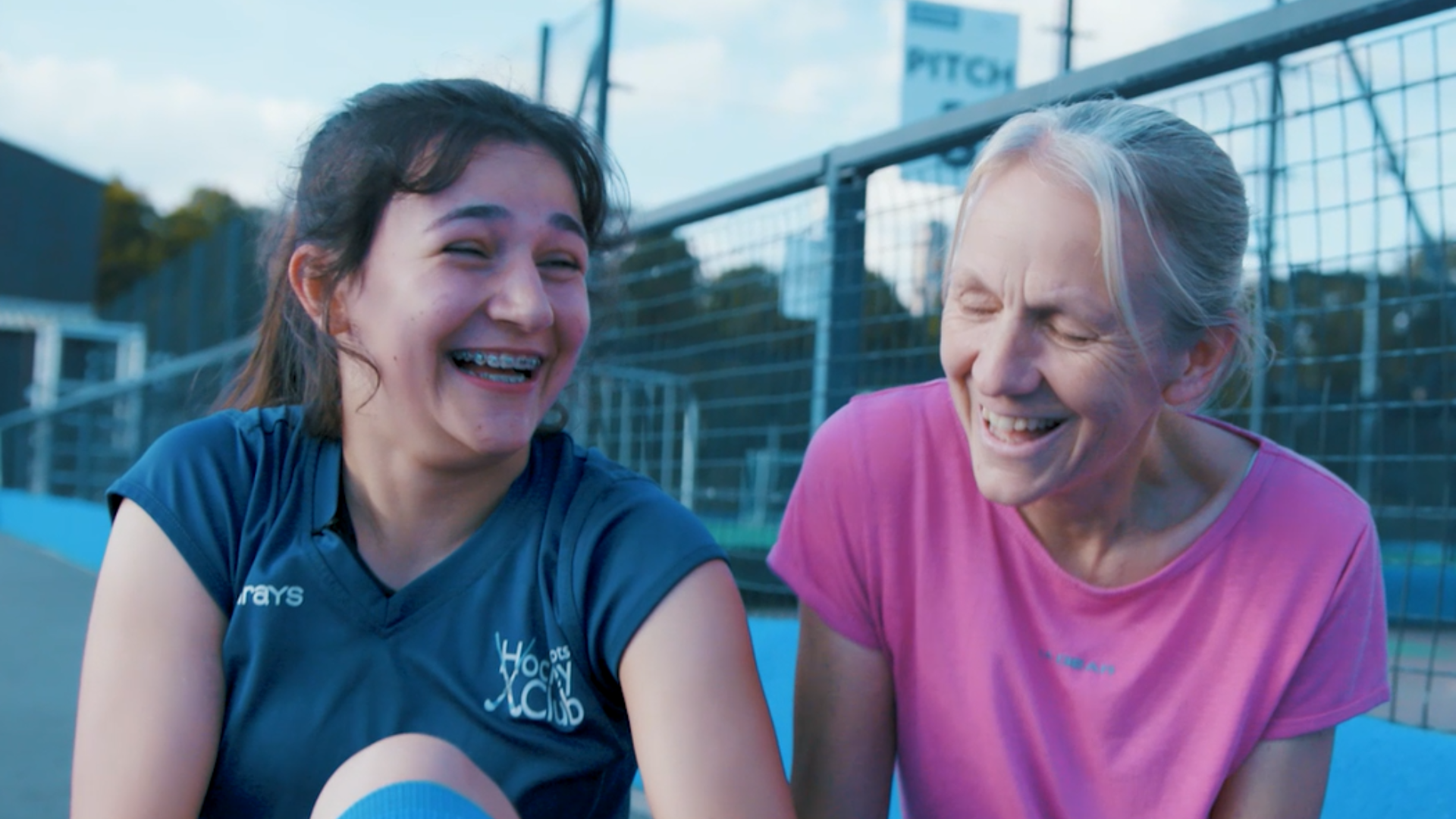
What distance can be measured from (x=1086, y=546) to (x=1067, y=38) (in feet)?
12.1

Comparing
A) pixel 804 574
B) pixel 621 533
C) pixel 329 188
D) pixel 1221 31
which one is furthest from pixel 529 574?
pixel 1221 31

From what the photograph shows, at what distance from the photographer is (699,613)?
1.55 meters

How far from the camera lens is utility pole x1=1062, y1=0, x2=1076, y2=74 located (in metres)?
4.86

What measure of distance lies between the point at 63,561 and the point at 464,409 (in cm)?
825

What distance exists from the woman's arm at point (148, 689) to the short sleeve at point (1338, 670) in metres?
1.24

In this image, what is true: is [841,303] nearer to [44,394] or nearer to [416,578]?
[416,578]

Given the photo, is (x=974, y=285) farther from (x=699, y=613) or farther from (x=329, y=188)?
(x=329, y=188)

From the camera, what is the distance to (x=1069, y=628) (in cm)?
159

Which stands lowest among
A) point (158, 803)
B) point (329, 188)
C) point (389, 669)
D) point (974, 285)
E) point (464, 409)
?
point (158, 803)

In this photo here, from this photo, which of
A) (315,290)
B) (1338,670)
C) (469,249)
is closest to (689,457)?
(315,290)

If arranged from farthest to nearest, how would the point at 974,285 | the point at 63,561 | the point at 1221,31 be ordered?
the point at 63,561, the point at 1221,31, the point at 974,285

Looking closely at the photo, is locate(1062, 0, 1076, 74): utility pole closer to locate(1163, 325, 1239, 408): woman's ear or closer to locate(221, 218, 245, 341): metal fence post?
locate(1163, 325, 1239, 408): woman's ear

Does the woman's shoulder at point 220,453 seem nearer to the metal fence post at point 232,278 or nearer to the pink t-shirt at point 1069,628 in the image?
the pink t-shirt at point 1069,628

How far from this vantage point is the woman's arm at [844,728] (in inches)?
66.4
